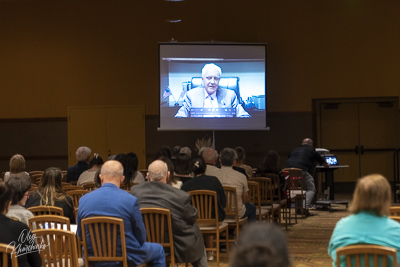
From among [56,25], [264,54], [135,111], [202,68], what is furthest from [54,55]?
[264,54]

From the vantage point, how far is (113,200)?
4.72 metres

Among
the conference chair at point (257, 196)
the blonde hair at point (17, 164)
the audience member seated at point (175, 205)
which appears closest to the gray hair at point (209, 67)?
the conference chair at point (257, 196)

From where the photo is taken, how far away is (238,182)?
7.48m

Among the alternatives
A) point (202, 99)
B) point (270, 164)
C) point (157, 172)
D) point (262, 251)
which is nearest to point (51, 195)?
point (157, 172)

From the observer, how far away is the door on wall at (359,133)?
48.8 feet

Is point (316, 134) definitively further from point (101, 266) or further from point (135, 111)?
point (101, 266)

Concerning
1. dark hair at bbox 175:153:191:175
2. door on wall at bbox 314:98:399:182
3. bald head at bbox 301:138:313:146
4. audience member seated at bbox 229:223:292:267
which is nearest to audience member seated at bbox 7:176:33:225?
dark hair at bbox 175:153:191:175

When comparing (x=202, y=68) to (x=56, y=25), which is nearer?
(x=202, y=68)

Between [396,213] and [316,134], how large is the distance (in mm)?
10439

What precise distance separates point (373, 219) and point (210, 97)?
35.0 feet

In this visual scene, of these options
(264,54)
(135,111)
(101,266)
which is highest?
(264,54)

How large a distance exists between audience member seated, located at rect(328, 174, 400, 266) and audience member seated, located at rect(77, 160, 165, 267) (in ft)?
5.69

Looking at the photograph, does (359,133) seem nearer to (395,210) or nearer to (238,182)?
(238,182)

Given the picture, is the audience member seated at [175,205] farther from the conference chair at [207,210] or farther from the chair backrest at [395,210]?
the chair backrest at [395,210]
